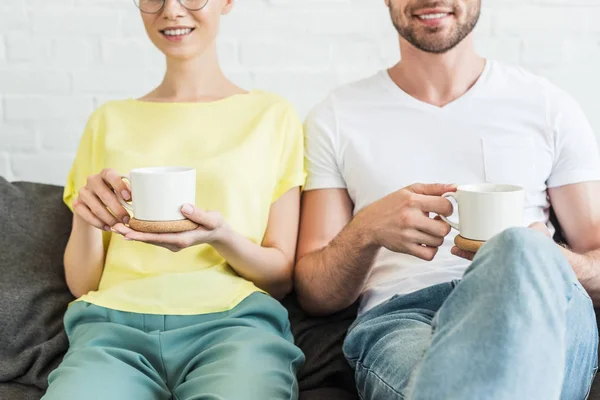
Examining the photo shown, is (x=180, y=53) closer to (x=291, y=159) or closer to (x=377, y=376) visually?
(x=291, y=159)

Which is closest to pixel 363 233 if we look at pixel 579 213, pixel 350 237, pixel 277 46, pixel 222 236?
pixel 350 237

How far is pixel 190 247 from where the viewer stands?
57.0 inches

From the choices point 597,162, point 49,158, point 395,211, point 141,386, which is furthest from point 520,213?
point 49,158

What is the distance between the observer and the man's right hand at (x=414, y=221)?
121 centimetres

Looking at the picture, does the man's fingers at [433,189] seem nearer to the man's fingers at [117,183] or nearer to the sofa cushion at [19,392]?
the man's fingers at [117,183]

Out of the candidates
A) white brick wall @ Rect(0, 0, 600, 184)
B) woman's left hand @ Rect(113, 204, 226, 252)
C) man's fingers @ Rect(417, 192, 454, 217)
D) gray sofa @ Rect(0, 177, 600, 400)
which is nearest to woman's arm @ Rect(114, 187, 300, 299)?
woman's left hand @ Rect(113, 204, 226, 252)

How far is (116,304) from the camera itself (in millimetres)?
1374

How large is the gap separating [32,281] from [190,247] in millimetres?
371

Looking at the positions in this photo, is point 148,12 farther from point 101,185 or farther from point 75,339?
point 75,339

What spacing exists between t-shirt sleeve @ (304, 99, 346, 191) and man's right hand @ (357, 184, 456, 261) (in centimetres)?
28

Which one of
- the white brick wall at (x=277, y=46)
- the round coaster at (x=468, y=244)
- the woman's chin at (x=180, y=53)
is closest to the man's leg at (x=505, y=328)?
the round coaster at (x=468, y=244)

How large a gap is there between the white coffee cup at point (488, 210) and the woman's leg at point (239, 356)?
0.38 meters

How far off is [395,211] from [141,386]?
1.63 feet

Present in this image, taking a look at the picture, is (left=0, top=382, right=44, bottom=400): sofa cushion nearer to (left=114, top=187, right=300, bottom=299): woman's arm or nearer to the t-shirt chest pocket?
(left=114, top=187, right=300, bottom=299): woman's arm
